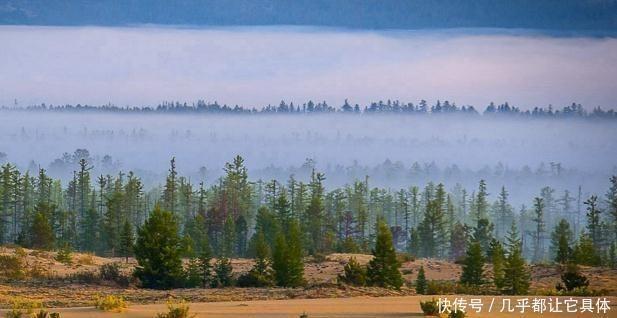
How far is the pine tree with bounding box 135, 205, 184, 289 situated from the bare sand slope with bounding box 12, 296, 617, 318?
1143 cm

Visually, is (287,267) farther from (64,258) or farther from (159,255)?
(64,258)

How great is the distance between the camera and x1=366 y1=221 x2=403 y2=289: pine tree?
1822 inches

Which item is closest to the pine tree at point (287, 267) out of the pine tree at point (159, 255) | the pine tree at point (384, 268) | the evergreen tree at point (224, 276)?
the evergreen tree at point (224, 276)

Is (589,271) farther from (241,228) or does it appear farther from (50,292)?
(241,228)

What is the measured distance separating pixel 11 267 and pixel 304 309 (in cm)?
2198

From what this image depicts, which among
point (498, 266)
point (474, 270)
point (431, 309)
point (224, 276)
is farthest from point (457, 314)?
point (498, 266)

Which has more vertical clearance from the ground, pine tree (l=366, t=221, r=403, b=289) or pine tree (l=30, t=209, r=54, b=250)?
pine tree (l=30, t=209, r=54, b=250)

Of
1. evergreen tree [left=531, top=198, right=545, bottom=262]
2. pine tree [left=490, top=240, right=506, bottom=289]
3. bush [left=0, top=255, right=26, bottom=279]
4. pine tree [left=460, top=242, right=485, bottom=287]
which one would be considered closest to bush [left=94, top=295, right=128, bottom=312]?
bush [left=0, top=255, right=26, bottom=279]

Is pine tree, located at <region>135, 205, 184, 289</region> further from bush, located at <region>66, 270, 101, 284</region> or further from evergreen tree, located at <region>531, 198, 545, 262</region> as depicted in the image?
evergreen tree, located at <region>531, 198, 545, 262</region>

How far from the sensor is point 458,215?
170750mm

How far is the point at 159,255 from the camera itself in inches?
1876

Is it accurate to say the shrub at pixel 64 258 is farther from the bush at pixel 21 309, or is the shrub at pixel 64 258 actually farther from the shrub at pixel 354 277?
the bush at pixel 21 309

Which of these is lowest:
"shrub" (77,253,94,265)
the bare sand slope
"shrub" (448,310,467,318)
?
the bare sand slope

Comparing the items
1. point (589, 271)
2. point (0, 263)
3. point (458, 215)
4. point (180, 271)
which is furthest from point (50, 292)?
point (458, 215)
